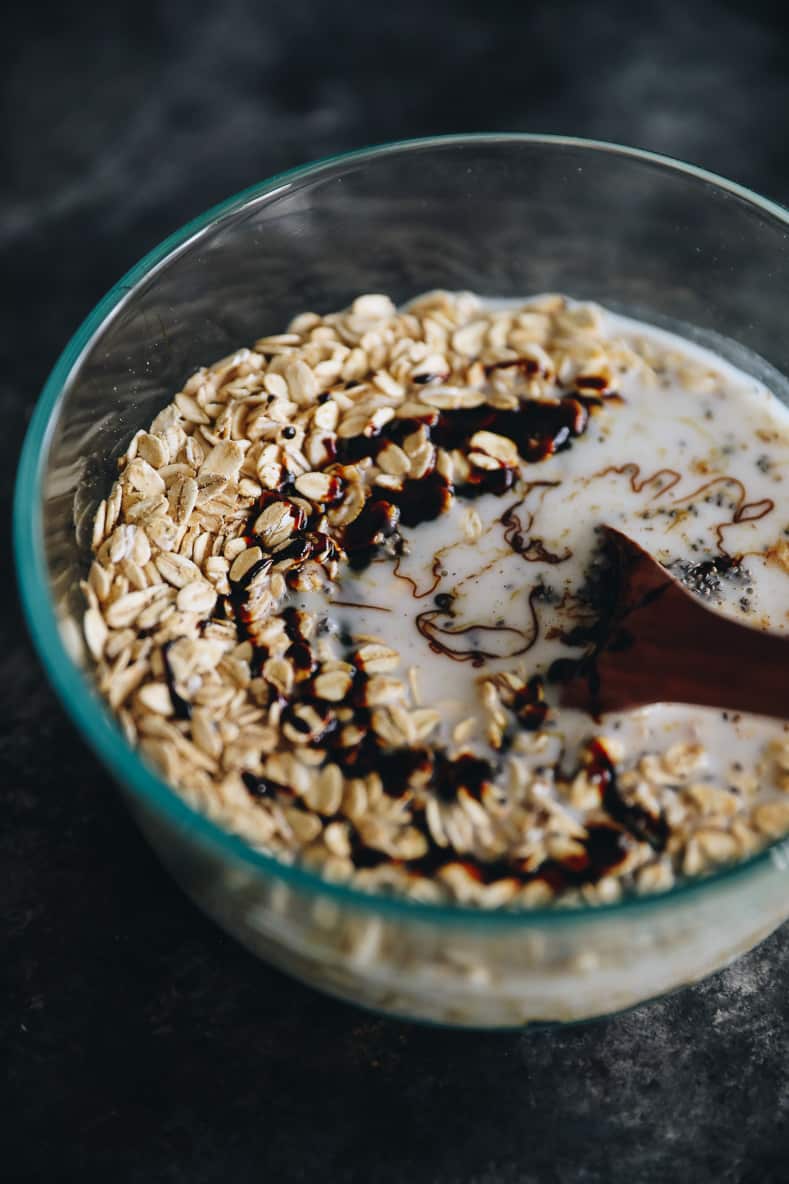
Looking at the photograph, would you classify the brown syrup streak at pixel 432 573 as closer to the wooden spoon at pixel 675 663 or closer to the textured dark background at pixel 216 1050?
the wooden spoon at pixel 675 663

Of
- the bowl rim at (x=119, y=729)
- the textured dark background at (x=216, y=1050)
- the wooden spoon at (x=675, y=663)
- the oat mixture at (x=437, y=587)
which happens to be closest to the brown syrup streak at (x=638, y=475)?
the oat mixture at (x=437, y=587)

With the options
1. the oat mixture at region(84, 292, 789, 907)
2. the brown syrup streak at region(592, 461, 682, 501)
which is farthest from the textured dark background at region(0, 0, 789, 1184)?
the brown syrup streak at region(592, 461, 682, 501)

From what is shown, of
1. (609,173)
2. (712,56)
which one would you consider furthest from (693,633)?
(712,56)

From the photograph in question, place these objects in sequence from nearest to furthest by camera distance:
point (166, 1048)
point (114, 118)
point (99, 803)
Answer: point (166, 1048), point (99, 803), point (114, 118)

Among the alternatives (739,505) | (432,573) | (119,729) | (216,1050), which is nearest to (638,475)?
(739,505)

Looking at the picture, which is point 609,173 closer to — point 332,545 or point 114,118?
point 332,545

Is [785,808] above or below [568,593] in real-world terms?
below
